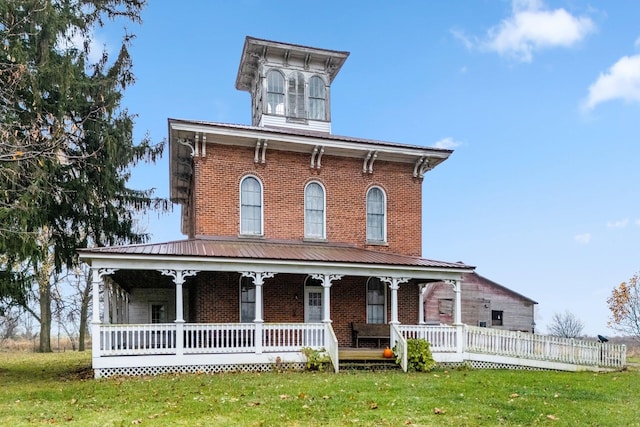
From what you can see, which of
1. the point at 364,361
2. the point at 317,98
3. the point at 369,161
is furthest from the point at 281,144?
the point at 364,361

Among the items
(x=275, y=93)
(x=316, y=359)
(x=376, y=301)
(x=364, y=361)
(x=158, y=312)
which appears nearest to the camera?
(x=316, y=359)

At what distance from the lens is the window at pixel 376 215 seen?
2027 centimetres

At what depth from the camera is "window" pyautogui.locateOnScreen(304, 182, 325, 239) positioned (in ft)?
64.1

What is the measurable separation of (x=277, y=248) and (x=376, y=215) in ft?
14.0

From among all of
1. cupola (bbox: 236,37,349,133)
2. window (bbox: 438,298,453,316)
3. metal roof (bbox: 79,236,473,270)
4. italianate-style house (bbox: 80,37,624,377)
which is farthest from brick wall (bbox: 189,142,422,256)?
window (bbox: 438,298,453,316)

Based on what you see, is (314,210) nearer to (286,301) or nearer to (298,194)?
(298,194)

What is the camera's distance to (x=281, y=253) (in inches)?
676

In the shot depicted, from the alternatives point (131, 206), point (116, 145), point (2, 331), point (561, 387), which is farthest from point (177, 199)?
point (2, 331)

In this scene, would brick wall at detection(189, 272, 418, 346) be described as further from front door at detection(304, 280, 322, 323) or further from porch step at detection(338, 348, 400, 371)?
porch step at detection(338, 348, 400, 371)

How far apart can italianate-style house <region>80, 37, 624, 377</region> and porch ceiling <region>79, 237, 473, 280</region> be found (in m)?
0.04

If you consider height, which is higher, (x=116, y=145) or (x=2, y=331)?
(x=116, y=145)

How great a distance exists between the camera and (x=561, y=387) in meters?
12.9

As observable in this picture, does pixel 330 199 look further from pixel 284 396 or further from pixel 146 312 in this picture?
pixel 284 396

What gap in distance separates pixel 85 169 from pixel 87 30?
5.88 meters
